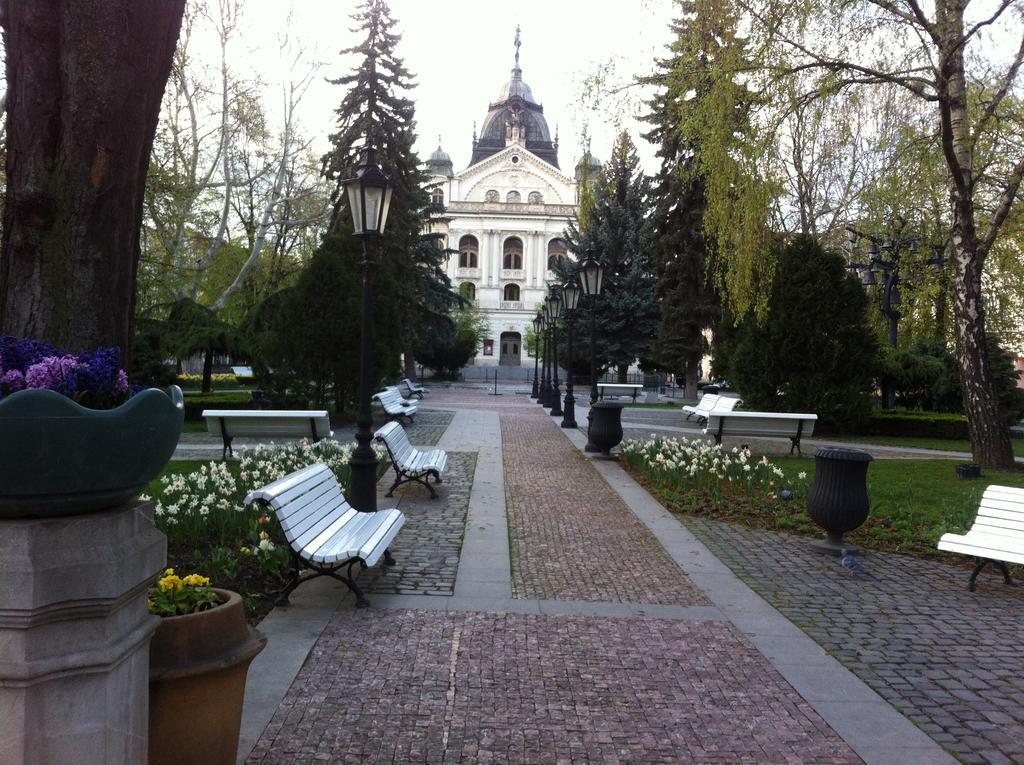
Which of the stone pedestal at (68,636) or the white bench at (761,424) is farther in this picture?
the white bench at (761,424)

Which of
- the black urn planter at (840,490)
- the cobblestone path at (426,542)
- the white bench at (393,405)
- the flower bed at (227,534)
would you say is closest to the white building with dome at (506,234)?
the white bench at (393,405)

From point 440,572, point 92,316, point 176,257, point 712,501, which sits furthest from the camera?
point 176,257

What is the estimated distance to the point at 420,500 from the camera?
31.2ft

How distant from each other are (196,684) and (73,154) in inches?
87.9

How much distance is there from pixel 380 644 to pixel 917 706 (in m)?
2.88

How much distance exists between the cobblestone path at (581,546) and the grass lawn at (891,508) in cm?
99

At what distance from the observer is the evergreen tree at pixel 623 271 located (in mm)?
41000

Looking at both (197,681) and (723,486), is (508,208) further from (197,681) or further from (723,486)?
(197,681)

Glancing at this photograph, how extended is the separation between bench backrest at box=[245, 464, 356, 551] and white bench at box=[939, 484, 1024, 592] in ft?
15.7

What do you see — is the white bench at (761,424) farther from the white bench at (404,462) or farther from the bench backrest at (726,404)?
the white bench at (404,462)

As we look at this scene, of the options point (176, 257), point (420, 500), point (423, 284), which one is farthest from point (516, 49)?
point (420, 500)

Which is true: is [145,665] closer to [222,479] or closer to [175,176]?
[222,479]

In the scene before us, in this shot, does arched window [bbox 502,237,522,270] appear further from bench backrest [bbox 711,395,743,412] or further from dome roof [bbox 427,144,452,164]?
bench backrest [bbox 711,395,743,412]

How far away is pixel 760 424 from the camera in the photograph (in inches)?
561
